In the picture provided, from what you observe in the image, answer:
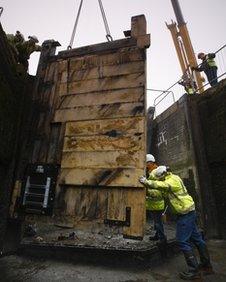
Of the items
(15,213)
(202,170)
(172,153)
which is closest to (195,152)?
(202,170)

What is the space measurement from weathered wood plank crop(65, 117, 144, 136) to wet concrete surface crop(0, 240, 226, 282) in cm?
225

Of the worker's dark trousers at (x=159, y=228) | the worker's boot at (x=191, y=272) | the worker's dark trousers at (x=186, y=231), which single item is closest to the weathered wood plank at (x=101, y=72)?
the worker's dark trousers at (x=186, y=231)

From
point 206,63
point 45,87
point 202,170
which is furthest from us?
point 206,63

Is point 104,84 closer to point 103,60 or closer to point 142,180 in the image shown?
point 103,60

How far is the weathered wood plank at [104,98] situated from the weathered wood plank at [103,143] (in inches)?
25.2

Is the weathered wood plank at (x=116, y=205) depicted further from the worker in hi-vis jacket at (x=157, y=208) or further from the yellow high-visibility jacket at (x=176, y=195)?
the worker in hi-vis jacket at (x=157, y=208)

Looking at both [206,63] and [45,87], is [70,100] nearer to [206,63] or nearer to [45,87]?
[45,87]

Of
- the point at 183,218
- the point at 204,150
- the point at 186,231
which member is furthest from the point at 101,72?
the point at 204,150

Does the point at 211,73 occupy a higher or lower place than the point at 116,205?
higher

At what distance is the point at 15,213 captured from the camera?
4730 mm

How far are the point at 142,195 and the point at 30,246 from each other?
2.27 metres

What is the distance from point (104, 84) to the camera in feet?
16.6

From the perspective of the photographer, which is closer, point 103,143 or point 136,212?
point 136,212

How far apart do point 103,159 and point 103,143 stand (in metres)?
0.28
